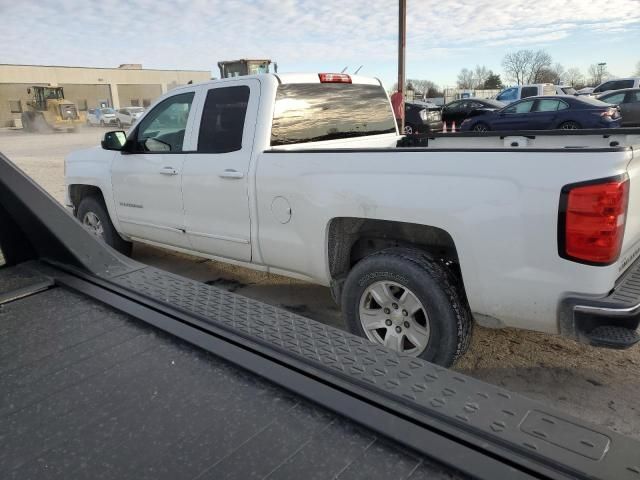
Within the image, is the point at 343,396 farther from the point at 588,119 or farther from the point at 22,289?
the point at 588,119

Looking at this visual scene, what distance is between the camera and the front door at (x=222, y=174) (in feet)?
13.1

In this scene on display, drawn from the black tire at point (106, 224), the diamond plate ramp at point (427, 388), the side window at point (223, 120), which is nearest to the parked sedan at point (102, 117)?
the black tire at point (106, 224)

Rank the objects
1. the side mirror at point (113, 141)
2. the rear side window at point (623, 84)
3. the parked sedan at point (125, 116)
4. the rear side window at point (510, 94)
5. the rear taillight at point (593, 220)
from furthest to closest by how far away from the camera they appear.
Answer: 1. the parked sedan at point (125, 116)
2. the rear side window at point (510, 94)
3. the rear side window at point (623, 84)
4. the side mirror at point (113, 141)
5. the rear taillight at point (593, 220)

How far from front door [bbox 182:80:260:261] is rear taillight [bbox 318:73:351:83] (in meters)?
0.70

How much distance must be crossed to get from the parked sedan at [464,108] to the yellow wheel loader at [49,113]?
31808 millimetres

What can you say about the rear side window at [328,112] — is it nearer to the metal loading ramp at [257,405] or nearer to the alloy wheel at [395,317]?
the alloy wheel at [395,317]

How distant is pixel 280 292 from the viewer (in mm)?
4879

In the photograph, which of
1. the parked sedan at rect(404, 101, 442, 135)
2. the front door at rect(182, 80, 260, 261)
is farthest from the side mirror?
the parked sedan at rect(404, 101, 442, 135)

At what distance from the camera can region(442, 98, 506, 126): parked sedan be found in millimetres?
20188

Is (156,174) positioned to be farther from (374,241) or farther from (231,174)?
(374,241)

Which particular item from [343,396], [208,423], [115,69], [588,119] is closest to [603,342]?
[343,396]

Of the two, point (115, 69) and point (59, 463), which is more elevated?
point (115, 69)

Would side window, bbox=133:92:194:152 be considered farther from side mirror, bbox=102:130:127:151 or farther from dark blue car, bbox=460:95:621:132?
dark blue car, bbox=460:95:621:132

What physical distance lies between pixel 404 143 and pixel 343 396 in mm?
3789
